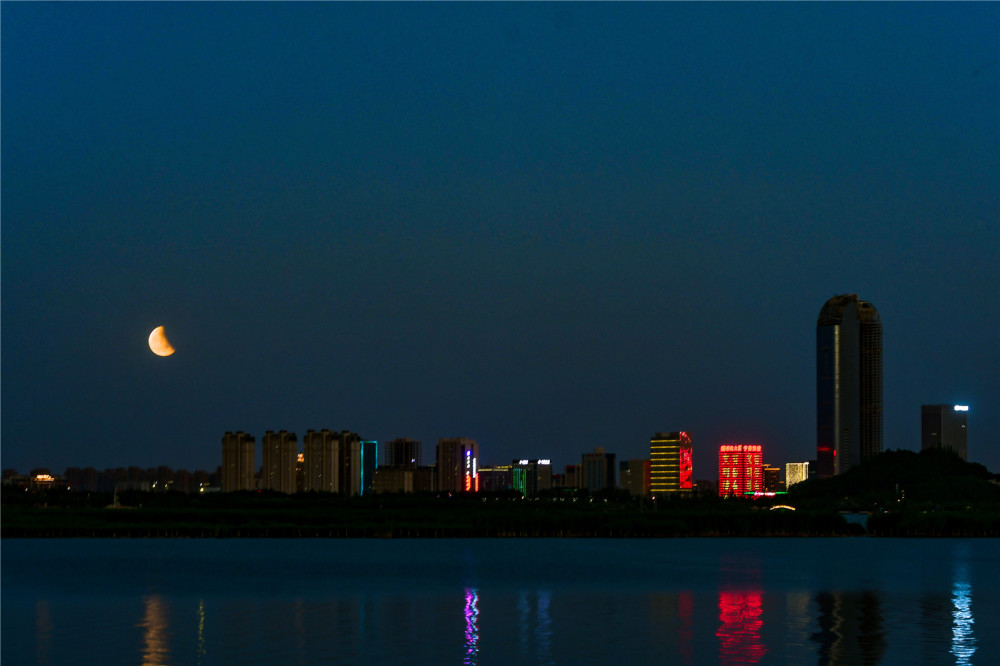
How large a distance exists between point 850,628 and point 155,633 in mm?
31022

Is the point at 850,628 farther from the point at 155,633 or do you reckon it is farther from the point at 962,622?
the point at 155,633

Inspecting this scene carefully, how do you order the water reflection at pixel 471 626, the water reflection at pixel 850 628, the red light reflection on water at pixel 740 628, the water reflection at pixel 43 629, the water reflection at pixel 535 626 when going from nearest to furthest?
the water reflection at pixel 850 628, the red light reflection on water at pixel 740 628, the water reflection at pixel 471 626, the water reflection at pixel 535 626, the water reflection at pixel 43 629

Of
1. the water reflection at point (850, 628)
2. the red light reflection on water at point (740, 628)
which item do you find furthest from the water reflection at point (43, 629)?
the water reflection at point (850, 628)

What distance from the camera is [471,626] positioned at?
2141 inches

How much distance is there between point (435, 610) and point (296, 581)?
74.6ft

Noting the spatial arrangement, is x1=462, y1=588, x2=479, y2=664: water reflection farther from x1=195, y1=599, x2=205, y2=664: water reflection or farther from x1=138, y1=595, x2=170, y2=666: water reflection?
x1=138, y1=595, x2=170, y2=666: water reflection

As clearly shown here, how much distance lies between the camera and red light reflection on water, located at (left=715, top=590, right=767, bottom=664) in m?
44.8

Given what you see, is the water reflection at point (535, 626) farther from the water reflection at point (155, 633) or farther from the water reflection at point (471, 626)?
the water reflection at point (155, 633)

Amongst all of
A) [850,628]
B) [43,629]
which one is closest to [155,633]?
[43,629]

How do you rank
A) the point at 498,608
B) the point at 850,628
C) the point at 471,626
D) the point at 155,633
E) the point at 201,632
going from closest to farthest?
the point at 201,632
the point at 155,633
the point at 850,628
the point at 471,626
the point at 498,608

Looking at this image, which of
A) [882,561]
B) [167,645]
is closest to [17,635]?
[167,645]

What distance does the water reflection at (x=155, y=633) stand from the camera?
1760 inches

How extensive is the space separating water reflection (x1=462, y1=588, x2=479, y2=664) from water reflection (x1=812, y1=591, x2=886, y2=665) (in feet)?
42.6

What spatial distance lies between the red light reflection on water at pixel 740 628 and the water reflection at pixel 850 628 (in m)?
2.59
